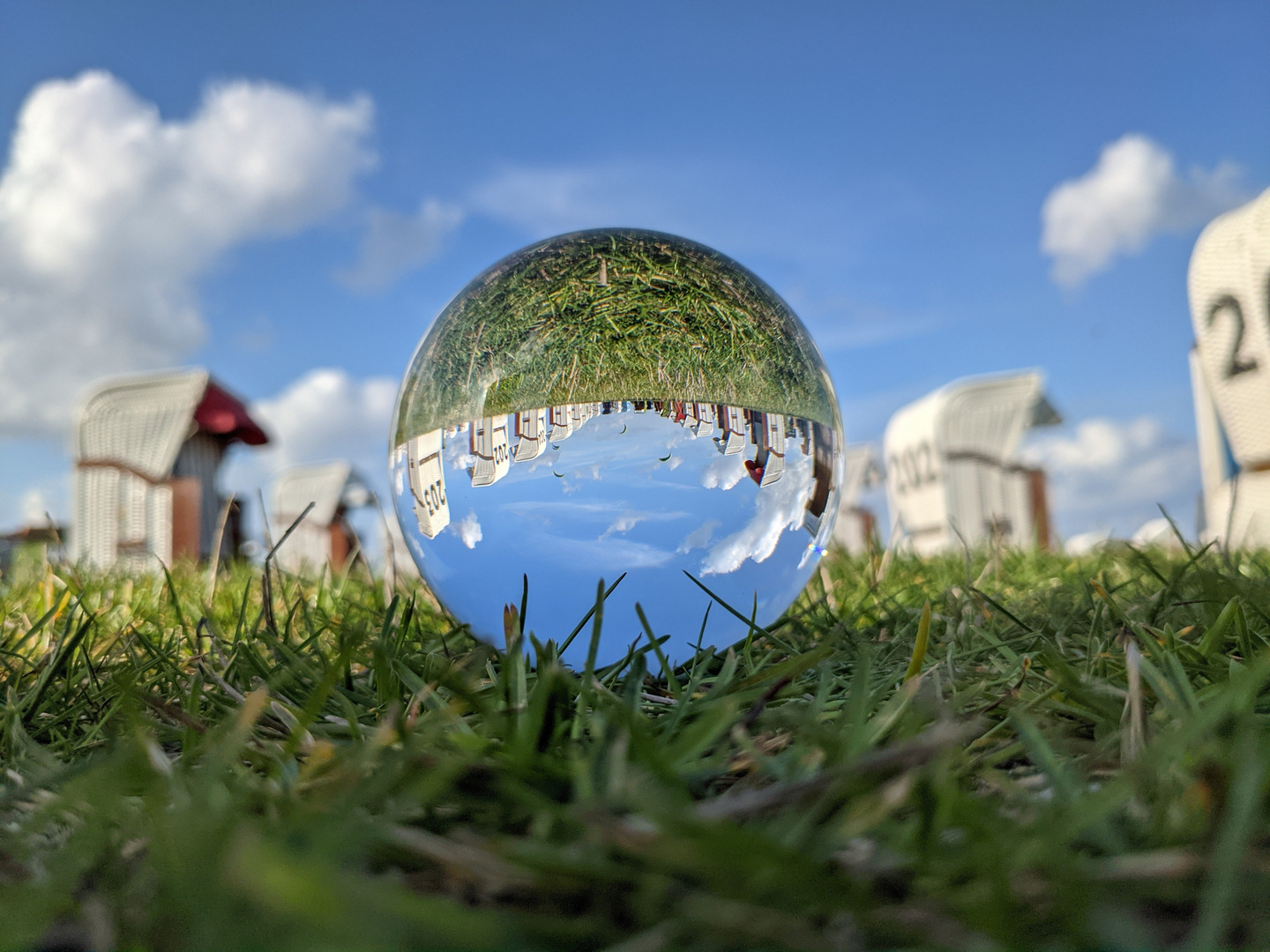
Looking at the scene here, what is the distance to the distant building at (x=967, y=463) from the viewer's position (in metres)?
8.89

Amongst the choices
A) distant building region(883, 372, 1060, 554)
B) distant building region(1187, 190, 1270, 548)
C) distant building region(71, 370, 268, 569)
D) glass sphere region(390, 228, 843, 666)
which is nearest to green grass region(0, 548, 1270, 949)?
glass sphere region(390, 228, 843, 666)

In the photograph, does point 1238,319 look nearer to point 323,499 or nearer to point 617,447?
point 617,447

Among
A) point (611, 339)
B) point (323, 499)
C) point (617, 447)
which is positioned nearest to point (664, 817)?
point (617, 447)

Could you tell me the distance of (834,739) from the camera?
84cm

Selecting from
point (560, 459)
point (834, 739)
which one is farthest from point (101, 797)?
point (560, 459)

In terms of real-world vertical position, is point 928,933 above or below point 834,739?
below

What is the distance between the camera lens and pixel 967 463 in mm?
9133

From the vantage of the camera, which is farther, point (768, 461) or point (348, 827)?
point (768, 461)

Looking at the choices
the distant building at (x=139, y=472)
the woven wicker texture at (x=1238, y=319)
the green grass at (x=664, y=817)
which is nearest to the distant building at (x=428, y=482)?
the green grass at (x=664, y=817)

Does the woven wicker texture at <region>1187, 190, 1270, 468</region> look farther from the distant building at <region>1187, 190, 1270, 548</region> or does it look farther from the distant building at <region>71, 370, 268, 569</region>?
the distant building at <region>71, 370, 268, 569</region>

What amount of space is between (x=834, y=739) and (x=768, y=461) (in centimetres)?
85

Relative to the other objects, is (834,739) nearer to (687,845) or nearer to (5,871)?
(687,845)

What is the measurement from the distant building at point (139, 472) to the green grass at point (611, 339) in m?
6.27

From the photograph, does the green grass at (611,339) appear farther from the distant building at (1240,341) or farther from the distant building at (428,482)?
the distant building at (1240,341)
